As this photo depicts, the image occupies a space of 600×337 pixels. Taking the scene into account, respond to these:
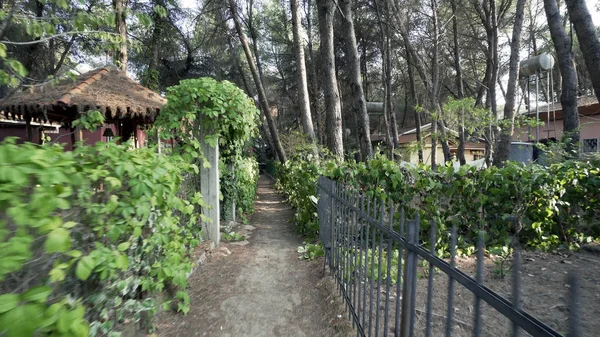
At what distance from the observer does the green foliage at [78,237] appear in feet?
3.84

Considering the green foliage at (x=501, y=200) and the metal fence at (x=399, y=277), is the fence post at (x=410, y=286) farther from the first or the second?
the green foliage at (x=501, y=200)

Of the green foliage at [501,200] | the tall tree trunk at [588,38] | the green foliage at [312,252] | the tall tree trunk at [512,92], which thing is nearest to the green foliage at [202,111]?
the green foliage at [312,252]

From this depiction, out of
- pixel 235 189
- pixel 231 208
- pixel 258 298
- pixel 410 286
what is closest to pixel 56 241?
pixel 410 286

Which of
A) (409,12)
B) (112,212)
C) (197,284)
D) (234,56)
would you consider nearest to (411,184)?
(197,284)

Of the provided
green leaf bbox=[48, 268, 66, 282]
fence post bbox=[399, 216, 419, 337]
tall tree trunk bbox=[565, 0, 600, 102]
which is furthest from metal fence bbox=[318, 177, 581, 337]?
tall tree trunk bbox=[565, 0, 600, 102]

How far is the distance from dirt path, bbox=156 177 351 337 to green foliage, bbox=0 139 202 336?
0.76 meters

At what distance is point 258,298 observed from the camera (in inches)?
157

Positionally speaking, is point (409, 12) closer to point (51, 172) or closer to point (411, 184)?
point (411, 184)

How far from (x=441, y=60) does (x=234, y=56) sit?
12.8 m

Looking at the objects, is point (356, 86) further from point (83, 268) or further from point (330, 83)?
point (83, 268)

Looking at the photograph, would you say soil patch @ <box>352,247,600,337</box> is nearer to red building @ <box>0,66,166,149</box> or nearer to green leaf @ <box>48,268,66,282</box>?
green leaf @ <box>48,268,66,282</box>

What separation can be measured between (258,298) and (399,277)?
2394 millimetres

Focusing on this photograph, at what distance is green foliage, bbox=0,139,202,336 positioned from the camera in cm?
117

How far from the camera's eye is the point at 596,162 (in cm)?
534
